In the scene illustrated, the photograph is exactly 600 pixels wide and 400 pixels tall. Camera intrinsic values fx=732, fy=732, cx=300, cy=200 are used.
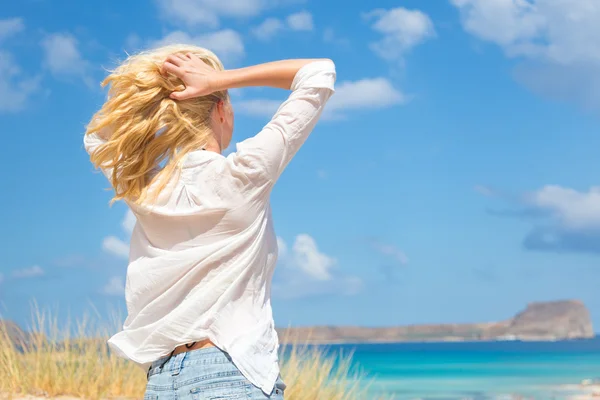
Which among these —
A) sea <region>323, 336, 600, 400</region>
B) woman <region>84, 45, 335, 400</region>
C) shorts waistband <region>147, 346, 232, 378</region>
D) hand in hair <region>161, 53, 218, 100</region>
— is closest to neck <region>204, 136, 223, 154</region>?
woman <region>84, 45, 335, 400</region>

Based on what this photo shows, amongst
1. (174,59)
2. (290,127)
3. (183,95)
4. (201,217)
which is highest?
(174,59)

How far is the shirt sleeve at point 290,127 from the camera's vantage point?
62.5 inches

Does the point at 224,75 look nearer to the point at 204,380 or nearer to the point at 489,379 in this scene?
the point at 204,380

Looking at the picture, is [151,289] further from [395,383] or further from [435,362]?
[435,362]

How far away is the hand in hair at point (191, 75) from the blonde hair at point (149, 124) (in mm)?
36

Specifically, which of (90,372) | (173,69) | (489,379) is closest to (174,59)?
(173,69)

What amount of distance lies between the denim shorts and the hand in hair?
593 mm

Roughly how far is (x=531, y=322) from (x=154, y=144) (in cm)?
7381

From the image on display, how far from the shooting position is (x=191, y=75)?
172 centimetres

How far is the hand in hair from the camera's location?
1711mm

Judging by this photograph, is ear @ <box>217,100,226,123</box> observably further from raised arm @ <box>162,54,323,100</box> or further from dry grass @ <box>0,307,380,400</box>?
dry grass @ <box>0,307,380,400</box>

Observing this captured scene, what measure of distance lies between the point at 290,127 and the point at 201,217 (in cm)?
28

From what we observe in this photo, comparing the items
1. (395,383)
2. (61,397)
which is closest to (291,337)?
(61,397)

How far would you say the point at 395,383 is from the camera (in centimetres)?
2725
